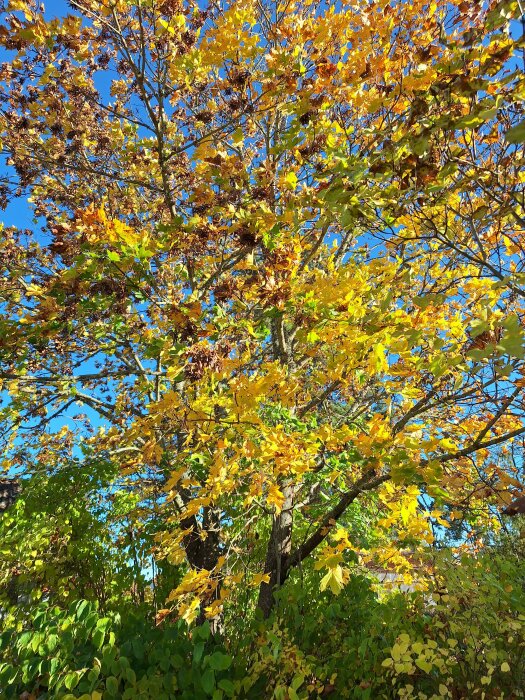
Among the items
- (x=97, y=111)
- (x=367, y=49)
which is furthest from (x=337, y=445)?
(x=97, y=111)

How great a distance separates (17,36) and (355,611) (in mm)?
5761

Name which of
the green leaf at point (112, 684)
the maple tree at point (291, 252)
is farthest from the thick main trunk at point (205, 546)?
the green leaf at point (112, 684)


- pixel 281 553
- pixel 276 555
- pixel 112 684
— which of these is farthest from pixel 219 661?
pixel 281 553

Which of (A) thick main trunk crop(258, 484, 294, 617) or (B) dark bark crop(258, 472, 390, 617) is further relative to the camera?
(A) thick main trunk crop(258, 484, 294, 617)

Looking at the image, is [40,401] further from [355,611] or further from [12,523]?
[355,611]

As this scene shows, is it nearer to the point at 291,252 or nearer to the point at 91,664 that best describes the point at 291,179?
the point at 291,252

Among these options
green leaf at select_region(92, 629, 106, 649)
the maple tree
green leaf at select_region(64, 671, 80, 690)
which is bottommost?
green leaf at select_region(64, 671, 80, 690)

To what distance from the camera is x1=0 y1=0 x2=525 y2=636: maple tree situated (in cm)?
228

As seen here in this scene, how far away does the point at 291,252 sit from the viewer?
326 cm

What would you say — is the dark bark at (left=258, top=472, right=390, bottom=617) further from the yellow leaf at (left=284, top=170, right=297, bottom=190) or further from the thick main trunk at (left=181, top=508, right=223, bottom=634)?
the yellow leaf at (left=284, top=170, right=297, bottom=190)

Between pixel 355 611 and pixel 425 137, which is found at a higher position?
pixel 425 137

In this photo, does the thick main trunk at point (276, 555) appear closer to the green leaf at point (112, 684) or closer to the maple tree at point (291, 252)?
the maple tree at point (291, 252)

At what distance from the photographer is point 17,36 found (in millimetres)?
3584

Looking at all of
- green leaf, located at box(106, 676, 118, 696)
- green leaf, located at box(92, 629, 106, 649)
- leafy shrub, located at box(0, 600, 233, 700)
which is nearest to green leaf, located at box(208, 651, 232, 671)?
leafy shrub, located at box(0, 600, 233, 700)
